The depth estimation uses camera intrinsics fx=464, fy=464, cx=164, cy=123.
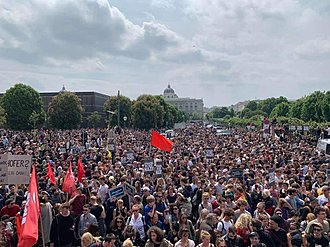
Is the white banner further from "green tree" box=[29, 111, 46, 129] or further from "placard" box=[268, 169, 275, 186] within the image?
"green tree" box=[29, 111, 46, 129]

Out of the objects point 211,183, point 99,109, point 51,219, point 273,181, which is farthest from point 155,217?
point 99,109

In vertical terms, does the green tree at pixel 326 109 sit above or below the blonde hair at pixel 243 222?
above

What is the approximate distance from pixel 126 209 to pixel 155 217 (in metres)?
1.41

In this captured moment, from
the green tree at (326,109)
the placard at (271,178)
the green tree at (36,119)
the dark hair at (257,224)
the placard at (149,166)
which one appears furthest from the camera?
the green tree at (36,119)

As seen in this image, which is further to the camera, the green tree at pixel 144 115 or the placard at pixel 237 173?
the green tree at pixel 144 115

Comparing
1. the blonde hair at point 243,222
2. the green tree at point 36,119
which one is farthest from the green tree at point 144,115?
the blonde hair at point 243,222

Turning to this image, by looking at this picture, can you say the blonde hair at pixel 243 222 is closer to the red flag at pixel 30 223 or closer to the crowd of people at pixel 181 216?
the crowd of people at pixel 181 216

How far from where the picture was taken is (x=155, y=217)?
9.94m

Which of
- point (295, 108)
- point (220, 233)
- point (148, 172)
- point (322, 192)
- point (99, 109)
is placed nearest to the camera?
point (220, 233)

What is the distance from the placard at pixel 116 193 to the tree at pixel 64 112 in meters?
80.7

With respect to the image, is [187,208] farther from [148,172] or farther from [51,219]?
[148,172]

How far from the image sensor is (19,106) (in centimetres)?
8800

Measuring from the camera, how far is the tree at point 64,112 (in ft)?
296

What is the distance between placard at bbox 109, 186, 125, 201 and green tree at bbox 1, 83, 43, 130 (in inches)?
3164
